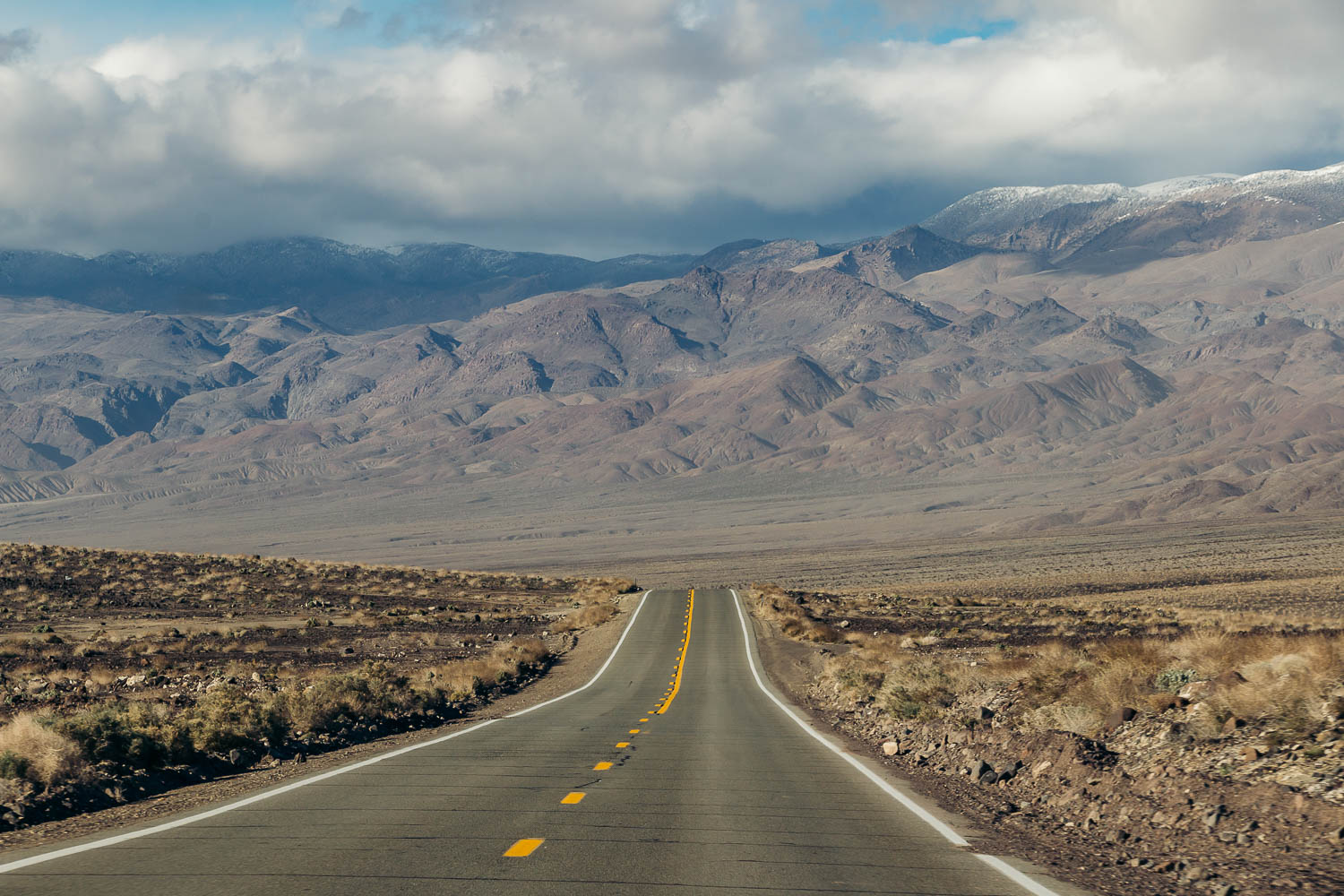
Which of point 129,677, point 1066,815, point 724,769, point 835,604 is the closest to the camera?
point 1066,815

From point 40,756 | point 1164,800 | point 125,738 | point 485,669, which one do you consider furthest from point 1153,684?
point 485,669

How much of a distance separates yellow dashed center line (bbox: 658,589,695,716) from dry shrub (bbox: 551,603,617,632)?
4.11 meters

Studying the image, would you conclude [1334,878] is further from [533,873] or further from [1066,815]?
[533,873]

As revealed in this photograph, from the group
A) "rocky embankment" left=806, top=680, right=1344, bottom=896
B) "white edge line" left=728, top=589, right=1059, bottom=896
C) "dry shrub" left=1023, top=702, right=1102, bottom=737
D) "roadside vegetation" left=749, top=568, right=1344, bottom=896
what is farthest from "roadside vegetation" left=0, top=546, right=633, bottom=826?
"dry shrub" left=1023, top=702, right=1102, bottom=737

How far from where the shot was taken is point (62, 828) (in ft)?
34.8

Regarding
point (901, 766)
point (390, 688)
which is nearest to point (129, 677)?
point (390, 688)

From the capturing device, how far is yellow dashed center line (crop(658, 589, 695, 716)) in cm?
2630

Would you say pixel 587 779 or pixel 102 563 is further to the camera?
pixel 102 563

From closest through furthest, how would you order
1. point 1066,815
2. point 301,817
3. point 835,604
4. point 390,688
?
point 301,817, point 1066,815, point 390,688, point 835,604

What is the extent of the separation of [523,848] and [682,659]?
32.7 m

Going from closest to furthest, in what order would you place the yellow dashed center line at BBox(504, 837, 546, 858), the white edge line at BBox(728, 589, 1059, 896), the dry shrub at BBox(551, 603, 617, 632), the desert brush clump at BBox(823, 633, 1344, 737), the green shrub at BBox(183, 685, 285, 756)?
the white edge line at BBox(728, 589, 1059, 896)
the yellow dashed center line at BBox(504, 837, 546, 858)
the desert brush clump at BBox(823, 633, 1344, 737)
the green shrub at BBox(183, 685, 285, 756)
the dry shrub at BBox(551, 603, 617, 632)

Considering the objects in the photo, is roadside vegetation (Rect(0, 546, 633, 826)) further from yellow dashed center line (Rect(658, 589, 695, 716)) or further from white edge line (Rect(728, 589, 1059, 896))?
white edge line (Rect(728, 589, 1059, 896))

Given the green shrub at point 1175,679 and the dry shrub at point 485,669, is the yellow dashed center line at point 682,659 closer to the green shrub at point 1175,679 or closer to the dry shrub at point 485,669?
the dry shrub at point 485,669

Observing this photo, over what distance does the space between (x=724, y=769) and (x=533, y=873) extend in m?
6.22
